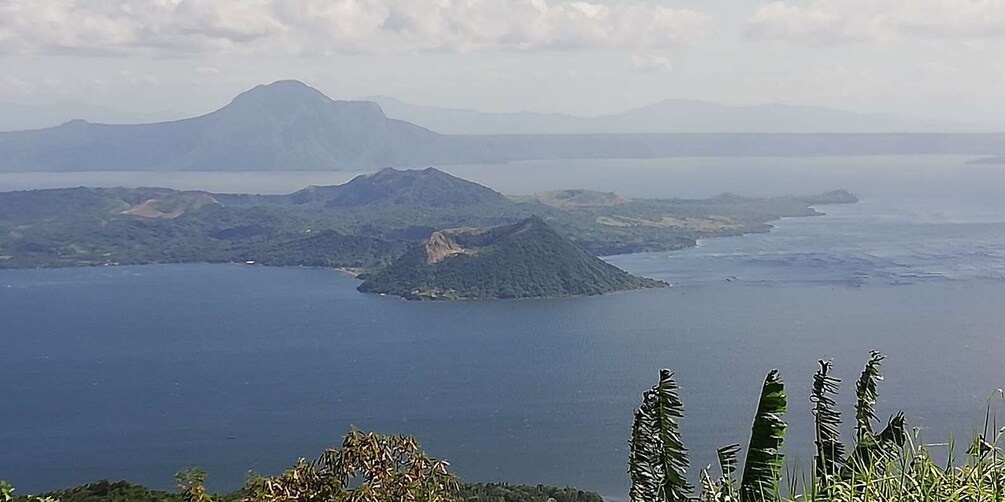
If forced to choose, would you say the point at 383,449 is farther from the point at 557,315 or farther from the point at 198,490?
the point at 557,315

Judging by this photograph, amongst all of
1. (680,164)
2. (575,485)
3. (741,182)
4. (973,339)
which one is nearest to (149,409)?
(575,485)

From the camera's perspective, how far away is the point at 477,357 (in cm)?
3556

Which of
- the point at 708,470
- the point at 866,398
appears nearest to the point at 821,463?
the point at 708,470

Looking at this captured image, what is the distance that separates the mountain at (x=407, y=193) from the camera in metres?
90.4

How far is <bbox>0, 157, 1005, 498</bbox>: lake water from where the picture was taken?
81.9 ft

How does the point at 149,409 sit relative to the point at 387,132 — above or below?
below

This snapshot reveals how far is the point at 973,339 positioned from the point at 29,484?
29.3 metres

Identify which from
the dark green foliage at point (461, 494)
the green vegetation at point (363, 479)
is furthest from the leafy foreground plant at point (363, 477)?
the dark green foliage at point (461, 494)

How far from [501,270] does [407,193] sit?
43.1 m

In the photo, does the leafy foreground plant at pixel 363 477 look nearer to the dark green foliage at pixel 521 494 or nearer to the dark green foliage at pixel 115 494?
the dark green foliage at pixel 115 494

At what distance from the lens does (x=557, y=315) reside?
4403 cm

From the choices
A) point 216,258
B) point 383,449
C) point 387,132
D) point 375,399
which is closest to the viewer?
point 383,449

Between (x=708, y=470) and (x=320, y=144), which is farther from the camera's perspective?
(x=320, y=144)

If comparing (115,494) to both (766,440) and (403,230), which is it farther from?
(403,230)
